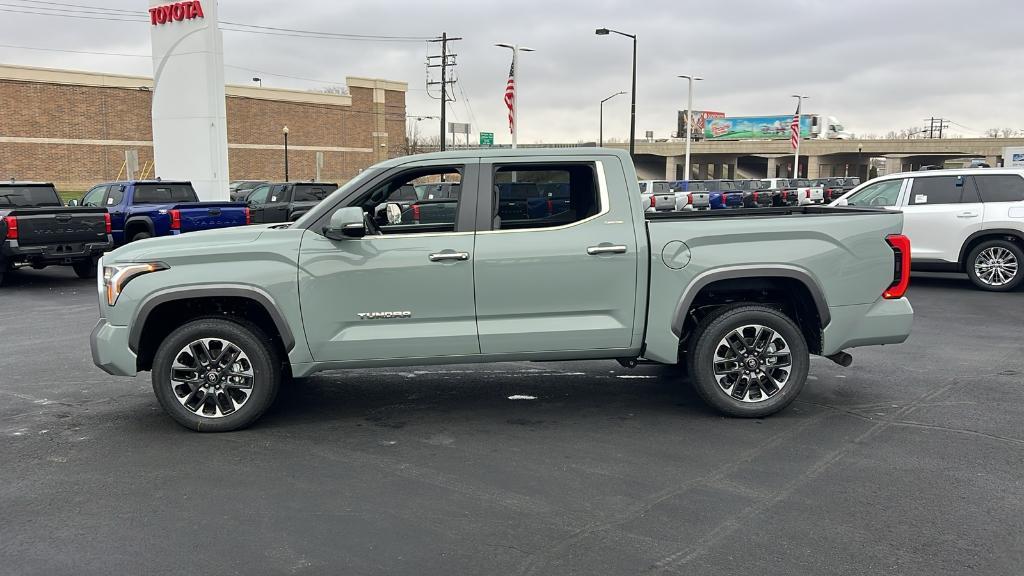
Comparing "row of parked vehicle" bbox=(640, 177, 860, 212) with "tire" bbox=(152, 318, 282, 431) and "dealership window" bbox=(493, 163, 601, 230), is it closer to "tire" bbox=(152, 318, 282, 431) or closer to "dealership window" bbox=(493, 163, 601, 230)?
"dealership window" bbox=(493, 163, 601, 230)

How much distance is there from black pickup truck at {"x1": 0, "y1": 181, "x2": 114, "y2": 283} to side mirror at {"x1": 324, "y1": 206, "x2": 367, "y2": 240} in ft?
34.3

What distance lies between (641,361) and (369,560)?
3214mm

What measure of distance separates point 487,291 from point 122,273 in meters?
2.53

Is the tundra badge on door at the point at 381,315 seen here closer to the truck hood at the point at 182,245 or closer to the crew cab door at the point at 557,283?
the crew cab door at the point at 557,283

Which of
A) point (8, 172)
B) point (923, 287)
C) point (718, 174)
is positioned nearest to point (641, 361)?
point (923, 287)

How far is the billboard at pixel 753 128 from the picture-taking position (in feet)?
296

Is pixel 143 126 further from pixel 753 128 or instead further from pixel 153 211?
pixel 753 128

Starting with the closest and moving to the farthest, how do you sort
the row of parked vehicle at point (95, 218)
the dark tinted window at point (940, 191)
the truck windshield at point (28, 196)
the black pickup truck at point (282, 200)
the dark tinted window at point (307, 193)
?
1. the dark tinted window at point (940, 191)
2. the row of parked vehicle at point (95, 218)
3. the truck windshield at point (28, 196)
4. the black pickup truck at point (282, 200)
5. the dark tinted window at point (307, 193)

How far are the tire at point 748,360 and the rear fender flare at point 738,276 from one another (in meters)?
0.25

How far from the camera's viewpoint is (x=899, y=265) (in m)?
6.07

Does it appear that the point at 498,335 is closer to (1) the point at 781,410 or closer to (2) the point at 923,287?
(1) the point at 781,410

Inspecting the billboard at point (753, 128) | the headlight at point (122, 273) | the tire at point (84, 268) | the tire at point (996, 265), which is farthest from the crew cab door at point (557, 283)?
the billboard at point (753, 128)

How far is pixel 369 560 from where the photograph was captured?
12.6ft

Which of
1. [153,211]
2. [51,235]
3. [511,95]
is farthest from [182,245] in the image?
[511,95]
